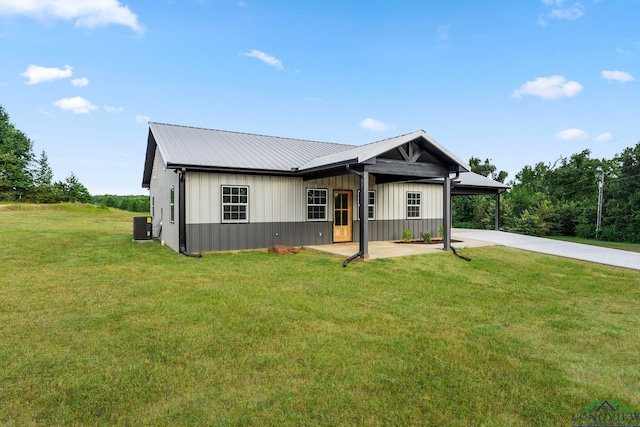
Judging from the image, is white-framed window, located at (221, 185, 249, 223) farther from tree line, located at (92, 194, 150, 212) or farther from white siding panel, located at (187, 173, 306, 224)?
tree line, located at (92, 194, 150, 212)

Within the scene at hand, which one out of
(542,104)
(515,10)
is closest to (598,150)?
(542,104)

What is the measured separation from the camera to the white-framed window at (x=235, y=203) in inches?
420

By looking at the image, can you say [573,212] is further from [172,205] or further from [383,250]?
[172,205]

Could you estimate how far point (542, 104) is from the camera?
20.8m

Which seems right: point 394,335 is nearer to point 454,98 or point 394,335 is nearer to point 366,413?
point 366,413

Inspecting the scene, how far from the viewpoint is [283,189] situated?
38.0ft

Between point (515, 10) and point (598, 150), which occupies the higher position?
point (515, 10)

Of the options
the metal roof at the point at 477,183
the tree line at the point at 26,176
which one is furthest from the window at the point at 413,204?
the tree line at the point at 26,176

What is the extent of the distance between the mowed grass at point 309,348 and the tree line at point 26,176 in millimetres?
33401

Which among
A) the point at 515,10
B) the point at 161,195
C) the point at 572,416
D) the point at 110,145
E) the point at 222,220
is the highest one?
the point at 515,10

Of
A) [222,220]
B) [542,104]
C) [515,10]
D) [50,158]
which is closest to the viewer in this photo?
[222,220]

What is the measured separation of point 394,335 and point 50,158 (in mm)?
51713
